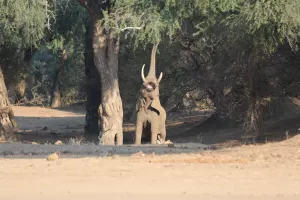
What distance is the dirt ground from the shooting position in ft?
35.4

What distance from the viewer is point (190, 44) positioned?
2744 cm

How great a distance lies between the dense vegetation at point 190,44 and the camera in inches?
762

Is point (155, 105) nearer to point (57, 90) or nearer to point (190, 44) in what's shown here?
point (190, 44)

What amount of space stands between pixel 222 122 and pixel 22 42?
8573 millimetres

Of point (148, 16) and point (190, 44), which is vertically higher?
point (148, 16)

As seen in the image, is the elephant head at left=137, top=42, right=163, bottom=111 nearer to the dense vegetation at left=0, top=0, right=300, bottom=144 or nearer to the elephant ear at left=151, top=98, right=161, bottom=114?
the elephant ear at left=151, top=98, right=161, bottom=114

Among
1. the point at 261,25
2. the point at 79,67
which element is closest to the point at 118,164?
the point at 261,25

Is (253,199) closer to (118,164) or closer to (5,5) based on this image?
(118,164)

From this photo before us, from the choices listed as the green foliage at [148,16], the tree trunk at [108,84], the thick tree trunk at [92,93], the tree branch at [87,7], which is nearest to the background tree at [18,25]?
the tree branch at [87,7]

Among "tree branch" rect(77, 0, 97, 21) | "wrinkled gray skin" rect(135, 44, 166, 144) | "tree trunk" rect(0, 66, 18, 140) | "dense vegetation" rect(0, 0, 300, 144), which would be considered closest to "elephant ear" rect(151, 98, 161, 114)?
"wrinkled gray skin" rect(135, 44, 166, 144)

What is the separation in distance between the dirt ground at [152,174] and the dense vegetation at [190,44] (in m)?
3.39

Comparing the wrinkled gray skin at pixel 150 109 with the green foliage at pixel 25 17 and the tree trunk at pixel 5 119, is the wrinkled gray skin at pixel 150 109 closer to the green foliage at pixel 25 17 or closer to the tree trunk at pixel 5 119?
the green foliage at pixel 25 17

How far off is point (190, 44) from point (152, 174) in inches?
606

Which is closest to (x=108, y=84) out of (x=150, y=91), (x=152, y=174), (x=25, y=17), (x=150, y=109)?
(x=150, y=91)
